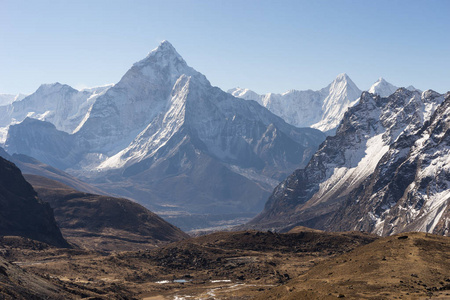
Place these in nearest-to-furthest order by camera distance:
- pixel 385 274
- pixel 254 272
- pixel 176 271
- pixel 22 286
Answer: pixel 385 274 → pixel 22 286 → pixel 254 272 → pixel 176 271

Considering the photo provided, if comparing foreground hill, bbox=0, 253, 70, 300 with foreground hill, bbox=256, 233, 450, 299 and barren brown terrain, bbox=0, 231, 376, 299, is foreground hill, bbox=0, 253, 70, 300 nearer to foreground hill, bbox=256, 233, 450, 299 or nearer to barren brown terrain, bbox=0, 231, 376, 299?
barren brown terrain, bbox=0, 231, 376, 299

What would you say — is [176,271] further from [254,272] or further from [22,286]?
[22,286]

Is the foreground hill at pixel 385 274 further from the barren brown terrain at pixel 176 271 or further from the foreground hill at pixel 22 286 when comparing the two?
the foreground hill at pixel 22 286

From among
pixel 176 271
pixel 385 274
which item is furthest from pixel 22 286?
pixel 176 271

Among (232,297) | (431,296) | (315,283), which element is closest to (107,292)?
(232,297)

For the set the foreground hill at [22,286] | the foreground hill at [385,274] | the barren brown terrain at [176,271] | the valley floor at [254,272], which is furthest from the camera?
the barren brown terrain at [176,271]

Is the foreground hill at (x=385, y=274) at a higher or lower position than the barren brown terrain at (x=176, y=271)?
higher

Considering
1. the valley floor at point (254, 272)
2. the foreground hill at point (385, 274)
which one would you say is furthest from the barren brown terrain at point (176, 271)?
the foreground hill at point (385, 274)

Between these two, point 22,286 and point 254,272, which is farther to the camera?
point 254,272

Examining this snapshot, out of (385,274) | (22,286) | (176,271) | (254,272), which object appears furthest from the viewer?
(176,271)

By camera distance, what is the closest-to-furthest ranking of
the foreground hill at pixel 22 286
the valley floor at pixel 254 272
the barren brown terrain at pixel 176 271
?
the valley floor at pixel 254 272, the foreground hill at pixel 22 286, the barren brown terrain at pixel 176 271
